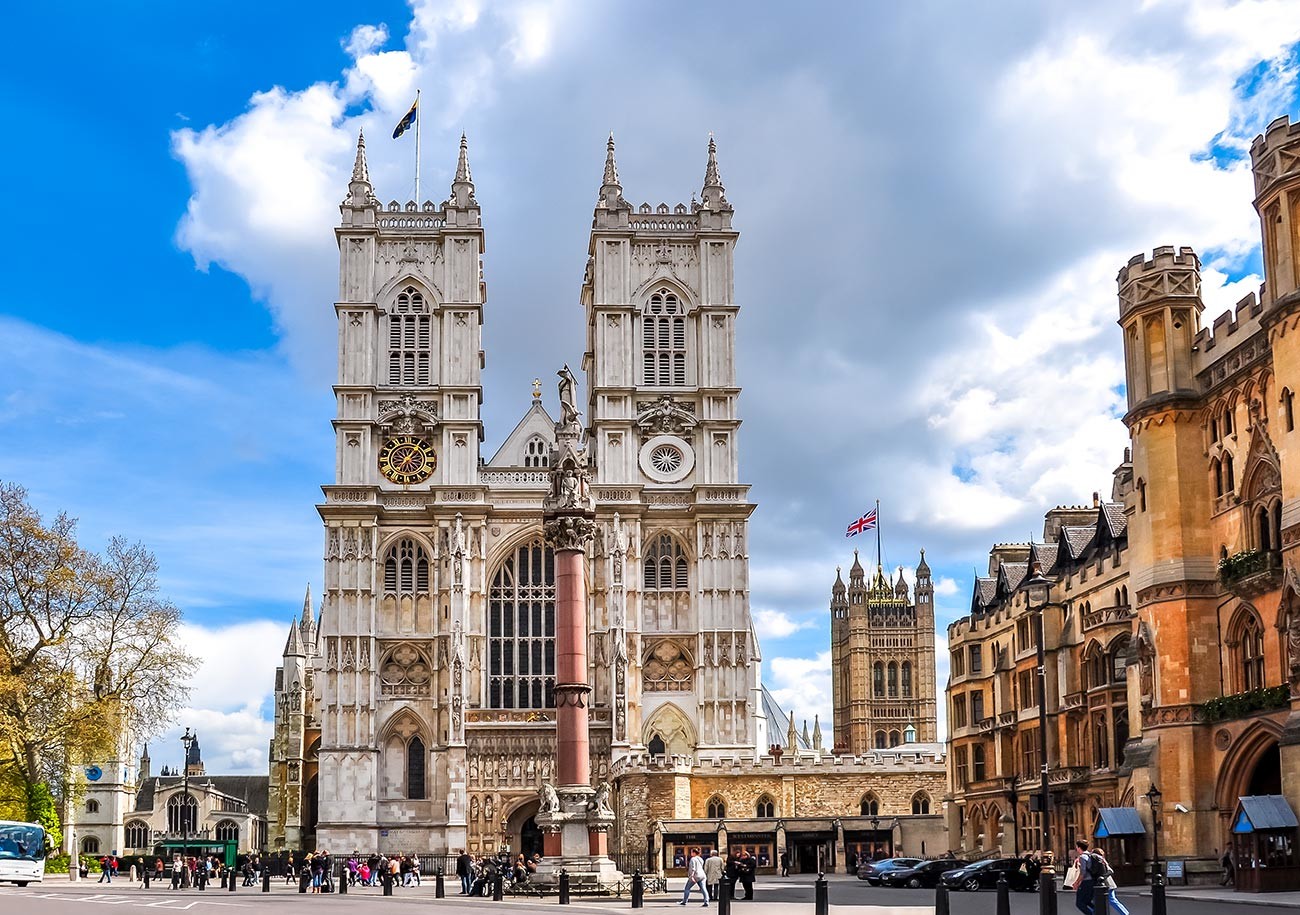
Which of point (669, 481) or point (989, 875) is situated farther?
point (669, 481)

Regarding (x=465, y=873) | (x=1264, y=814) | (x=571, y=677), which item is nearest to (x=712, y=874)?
(x=571, y=677)

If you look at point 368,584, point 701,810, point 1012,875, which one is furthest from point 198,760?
point 1012,875

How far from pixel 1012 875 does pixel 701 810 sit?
2228 centimetres

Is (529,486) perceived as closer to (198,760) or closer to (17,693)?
(17,693)

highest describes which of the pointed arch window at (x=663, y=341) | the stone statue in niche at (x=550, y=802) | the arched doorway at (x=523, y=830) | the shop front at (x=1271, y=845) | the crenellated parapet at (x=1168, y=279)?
the pointed arch window at (x=663, y=341)

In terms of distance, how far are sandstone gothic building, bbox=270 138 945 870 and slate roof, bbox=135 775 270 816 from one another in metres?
61.9

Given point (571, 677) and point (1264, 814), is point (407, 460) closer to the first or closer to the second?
point (571, 677)

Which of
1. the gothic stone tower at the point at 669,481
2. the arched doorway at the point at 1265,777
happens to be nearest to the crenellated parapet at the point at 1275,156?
the arched doorway at the point at 1265,777

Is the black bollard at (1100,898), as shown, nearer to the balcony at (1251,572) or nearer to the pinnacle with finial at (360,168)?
the balcony at (1251,572)

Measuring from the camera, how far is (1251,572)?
3659cm

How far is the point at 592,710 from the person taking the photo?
243 ft

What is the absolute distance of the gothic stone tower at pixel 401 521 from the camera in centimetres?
7344

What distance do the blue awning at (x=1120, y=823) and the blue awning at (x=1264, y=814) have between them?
569cm

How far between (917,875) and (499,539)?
113ft
